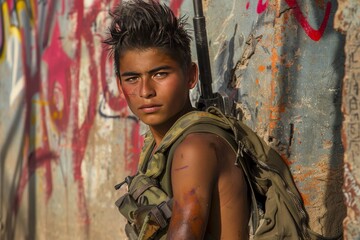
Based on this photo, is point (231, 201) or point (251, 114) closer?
point (231, 201)

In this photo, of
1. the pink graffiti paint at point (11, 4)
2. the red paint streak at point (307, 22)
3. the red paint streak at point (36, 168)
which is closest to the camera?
the red paint streak at point (307, 22)

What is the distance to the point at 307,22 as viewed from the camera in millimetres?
3029

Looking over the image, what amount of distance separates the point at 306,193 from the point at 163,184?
113 centimetres

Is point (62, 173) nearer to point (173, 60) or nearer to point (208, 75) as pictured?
point (208, 75)

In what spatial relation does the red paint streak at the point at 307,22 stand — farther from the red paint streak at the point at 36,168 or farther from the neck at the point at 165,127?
the red paint streak at the point at 36,168

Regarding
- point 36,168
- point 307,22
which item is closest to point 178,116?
point 307,22

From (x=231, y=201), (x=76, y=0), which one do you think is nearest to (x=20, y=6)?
(x=76, y=0)

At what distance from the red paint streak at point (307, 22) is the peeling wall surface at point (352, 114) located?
3.31 ft

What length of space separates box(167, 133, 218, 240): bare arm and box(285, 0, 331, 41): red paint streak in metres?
1.23

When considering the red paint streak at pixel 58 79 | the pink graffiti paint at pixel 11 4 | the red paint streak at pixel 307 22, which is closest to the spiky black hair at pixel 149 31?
the red paint streak at pixel 307 22

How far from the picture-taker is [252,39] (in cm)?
320

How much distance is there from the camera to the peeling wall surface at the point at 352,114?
198 centimetres

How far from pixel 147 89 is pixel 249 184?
44 centimetres

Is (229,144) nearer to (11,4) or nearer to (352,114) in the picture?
(352,114)
